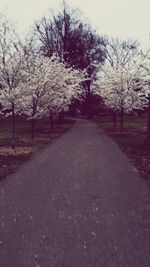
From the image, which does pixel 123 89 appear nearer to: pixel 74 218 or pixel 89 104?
pixel 74 218

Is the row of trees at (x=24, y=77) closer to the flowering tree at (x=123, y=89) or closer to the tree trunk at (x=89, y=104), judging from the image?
the flowering tree at (x=123, y=89)

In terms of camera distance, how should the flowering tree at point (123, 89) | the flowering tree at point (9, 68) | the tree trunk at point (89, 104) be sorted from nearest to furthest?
the flowering tree at point (9, 68), the flowering tree at point (123, 89), the tree trunk at point (89, 104)

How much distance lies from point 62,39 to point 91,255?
51.4m

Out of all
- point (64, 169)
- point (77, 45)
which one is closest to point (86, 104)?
point (77, 45)

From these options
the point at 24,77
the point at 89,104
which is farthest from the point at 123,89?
the point at 89,104

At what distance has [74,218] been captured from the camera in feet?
27.5

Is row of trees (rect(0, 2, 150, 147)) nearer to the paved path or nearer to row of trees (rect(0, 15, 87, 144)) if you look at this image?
row of trees (rect(0, 15, 87, 144))

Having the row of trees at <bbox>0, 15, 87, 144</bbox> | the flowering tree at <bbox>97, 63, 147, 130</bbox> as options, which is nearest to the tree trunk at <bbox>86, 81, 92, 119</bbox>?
the flowering tree at <bbox>97, 63, 147, 130</bbox>

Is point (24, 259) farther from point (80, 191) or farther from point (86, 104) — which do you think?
point (86, 104)

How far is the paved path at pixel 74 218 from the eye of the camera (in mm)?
6184

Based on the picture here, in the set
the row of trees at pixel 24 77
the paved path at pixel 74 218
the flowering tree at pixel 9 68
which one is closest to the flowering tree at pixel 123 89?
the row of trees at pixel 24 77

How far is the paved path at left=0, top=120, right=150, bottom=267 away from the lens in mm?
6184

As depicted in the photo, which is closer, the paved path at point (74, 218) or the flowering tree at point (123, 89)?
the paved path at point (74, 218)

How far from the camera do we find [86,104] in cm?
8406
